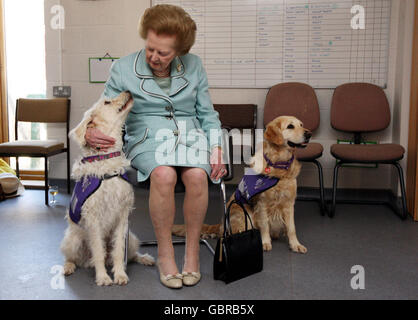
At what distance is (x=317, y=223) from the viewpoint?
121 inches

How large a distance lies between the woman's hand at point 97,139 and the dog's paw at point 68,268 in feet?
2.01

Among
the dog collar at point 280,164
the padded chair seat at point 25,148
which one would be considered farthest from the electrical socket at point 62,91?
the dog collar at point 280,164

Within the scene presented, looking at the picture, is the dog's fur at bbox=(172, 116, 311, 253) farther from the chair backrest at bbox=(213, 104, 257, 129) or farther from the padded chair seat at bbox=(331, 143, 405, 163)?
the chair backrest at bbox=(213, 104, 257, 129)

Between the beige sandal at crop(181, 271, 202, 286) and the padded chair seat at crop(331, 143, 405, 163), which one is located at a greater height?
the padded chair seat at crop(331, 143, 405, 163)

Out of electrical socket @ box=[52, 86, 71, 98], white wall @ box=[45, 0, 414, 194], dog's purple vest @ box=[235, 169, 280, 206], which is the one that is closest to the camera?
dog's purple vest @ box=[235, 169, 280, 206]

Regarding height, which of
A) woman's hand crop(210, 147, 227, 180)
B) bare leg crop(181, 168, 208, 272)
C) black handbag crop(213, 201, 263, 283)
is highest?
woman's hand crop(210, 147, 227, 180)

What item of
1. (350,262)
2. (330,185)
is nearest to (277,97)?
(330,185)

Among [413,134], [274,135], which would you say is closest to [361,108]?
[413,134]

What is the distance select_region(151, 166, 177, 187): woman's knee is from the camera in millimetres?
1926

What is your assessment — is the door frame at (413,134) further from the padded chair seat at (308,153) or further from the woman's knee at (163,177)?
the woman's knee at (163,177)

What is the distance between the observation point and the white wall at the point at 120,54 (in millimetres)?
3631

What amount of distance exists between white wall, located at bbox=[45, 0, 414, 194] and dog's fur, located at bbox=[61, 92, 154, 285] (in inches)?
81.4

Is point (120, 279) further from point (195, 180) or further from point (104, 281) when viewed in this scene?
point (195, 180)

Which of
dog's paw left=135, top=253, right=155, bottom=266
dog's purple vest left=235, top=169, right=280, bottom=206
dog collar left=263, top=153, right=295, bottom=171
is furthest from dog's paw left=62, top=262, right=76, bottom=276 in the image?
dog collar left=263, top=153, right=295, bottom=171
